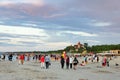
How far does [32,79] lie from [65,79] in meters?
2.75

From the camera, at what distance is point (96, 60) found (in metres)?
79.7

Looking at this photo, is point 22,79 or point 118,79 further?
point 118,79

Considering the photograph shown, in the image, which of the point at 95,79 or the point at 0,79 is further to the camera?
the point at 95,79

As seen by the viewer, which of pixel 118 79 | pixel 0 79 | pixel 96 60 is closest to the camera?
pixel 0 79

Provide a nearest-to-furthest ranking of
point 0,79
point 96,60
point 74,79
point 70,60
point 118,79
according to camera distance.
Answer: point 0,79 < point 74,79 < point 118,79 < point 70,60 < point 96,60

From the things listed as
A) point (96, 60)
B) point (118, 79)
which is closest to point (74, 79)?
point (118, 79)

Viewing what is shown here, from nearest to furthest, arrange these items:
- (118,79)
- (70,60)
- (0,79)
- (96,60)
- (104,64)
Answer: (0,79) → (118,79) → (70,60) → (104,64) → (96,60)

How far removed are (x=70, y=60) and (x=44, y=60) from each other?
3957mm

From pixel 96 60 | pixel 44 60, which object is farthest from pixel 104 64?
pixel 96 60

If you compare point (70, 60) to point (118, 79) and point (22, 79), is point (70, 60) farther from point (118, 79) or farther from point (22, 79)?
point (22, 79)

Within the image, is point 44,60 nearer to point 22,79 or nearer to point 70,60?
point 70,60

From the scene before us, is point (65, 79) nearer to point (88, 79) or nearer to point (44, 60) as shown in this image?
point (88, 79)

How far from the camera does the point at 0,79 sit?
78.6 feet

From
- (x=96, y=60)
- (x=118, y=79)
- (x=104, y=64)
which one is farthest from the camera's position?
(x=96, y=60)
